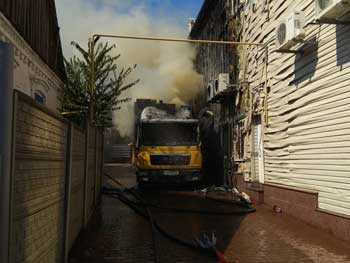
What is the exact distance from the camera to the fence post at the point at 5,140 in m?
2.80

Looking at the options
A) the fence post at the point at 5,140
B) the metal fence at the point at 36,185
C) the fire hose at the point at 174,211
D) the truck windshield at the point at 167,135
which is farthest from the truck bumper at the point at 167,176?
the fence post at the point at 5,140

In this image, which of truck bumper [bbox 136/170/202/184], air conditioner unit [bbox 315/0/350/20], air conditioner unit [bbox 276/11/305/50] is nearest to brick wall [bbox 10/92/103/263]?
air conditioner unit [bbox 315/0/350/20]

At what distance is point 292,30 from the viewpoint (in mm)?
9203

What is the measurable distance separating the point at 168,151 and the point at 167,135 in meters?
0.61

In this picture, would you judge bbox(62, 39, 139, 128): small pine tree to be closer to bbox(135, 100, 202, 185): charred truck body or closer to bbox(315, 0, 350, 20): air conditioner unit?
bbox(135, 100, 202, 185): charred truck body

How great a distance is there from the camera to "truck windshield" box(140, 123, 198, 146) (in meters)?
16.7

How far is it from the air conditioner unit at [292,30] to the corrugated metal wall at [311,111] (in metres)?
0.25

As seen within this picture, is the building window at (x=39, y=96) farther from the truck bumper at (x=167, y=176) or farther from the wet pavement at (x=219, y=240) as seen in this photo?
the wet pavement at (x=219, y=240)

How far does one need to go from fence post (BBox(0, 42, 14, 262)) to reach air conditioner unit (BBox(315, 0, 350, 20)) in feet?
18.5

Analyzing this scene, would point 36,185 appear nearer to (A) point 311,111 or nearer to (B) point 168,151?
(A) point 311,111

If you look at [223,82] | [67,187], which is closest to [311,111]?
[67,187]

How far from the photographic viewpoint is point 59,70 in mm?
18562

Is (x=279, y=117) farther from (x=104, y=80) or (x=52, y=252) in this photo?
(x=104, y=80)

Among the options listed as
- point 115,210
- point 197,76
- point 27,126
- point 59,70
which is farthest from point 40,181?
point 197,76
